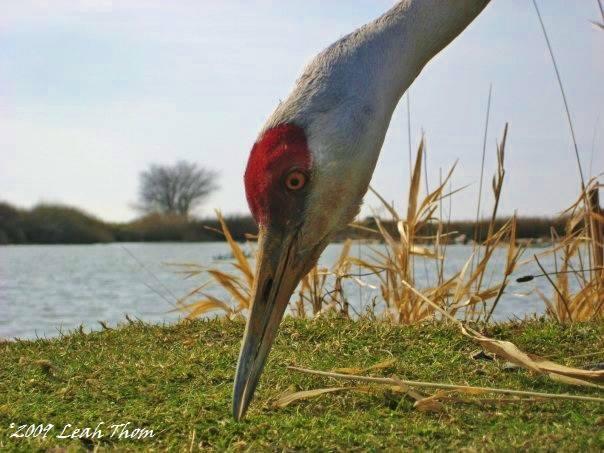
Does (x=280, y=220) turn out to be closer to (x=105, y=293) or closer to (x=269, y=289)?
(x=269, y=289)

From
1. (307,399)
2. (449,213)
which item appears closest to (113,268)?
(449,213)

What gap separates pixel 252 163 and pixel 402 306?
2552 mm

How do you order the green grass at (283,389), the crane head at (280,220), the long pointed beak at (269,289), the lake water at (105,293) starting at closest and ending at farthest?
the green grass at (283,389), the crane head at (280,220), the long pointed beak at (269,289), the lake water at (105,293)

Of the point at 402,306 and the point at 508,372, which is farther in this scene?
the point at 402,306

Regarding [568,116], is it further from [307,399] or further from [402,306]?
[307,399]

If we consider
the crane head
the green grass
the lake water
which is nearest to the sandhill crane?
the crane head

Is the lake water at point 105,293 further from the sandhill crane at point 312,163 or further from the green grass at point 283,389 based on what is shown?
the sandhill crane at point 312,163

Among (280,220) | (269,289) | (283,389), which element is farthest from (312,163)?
(283,389)

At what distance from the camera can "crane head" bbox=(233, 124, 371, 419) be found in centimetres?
274

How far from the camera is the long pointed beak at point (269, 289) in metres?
2.87

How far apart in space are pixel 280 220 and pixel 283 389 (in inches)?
26.4

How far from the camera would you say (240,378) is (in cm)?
274

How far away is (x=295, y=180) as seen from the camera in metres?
2.79

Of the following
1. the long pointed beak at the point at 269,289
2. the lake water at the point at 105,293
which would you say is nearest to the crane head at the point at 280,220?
the long pointed beak at the point at 269,289
